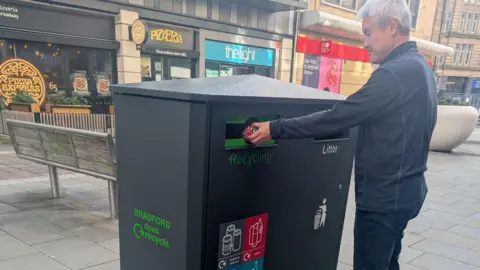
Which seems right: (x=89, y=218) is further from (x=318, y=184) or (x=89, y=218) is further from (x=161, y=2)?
(x=161, y=2)

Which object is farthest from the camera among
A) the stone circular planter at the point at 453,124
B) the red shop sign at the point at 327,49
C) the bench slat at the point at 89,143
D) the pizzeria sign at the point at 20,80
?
the red shop sign at the point at 327,49

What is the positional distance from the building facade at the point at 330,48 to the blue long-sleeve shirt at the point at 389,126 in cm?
1385

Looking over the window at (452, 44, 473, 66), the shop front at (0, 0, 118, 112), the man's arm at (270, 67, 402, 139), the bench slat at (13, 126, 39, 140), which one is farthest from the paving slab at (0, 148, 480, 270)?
the window at (452, 44, 473, 66)

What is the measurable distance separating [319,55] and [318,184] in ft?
50.2

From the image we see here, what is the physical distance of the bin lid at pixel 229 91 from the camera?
146 centimetres

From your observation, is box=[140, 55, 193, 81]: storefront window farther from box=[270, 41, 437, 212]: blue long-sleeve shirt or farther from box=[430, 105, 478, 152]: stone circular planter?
box=[270, 41, 437, 212]: blue long-sleeve shirt

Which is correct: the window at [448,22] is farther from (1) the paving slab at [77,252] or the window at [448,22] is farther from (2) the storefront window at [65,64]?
(1) the paving slab at [77,252]

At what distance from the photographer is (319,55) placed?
16.5 m

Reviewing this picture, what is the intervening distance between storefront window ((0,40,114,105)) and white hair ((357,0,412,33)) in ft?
31.3

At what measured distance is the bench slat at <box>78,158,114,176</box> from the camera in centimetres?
381

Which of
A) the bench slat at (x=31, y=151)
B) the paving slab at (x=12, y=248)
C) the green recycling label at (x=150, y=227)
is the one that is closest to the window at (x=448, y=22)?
the bench slat at (x=31, y=151)

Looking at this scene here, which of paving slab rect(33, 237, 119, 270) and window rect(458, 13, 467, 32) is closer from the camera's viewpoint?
paving slab rect(33, 237, 119, 270)

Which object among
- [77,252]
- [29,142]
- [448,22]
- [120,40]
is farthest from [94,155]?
[448,22]

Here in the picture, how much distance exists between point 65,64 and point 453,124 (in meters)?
10.6
